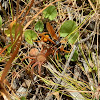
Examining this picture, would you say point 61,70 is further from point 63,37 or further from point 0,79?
point 0,79

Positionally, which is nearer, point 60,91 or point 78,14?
point 60,91

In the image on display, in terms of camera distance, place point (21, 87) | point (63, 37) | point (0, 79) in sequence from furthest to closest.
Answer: point (63, 37), point (21, 87), point (0, 79)

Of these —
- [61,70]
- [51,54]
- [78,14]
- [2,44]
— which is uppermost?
[78,14]

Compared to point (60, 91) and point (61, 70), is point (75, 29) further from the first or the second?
point (60, 91)

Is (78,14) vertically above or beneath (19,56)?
above

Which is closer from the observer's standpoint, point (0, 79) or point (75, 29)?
point (0, 79)

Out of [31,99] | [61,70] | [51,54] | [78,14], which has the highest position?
[78,14]

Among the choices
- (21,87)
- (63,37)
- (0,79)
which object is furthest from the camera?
(63,37)

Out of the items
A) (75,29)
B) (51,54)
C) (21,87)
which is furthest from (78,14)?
(21,87)

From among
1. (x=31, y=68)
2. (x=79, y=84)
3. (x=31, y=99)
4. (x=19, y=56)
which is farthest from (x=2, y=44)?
(x=79, y=84)

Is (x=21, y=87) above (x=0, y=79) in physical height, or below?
below
